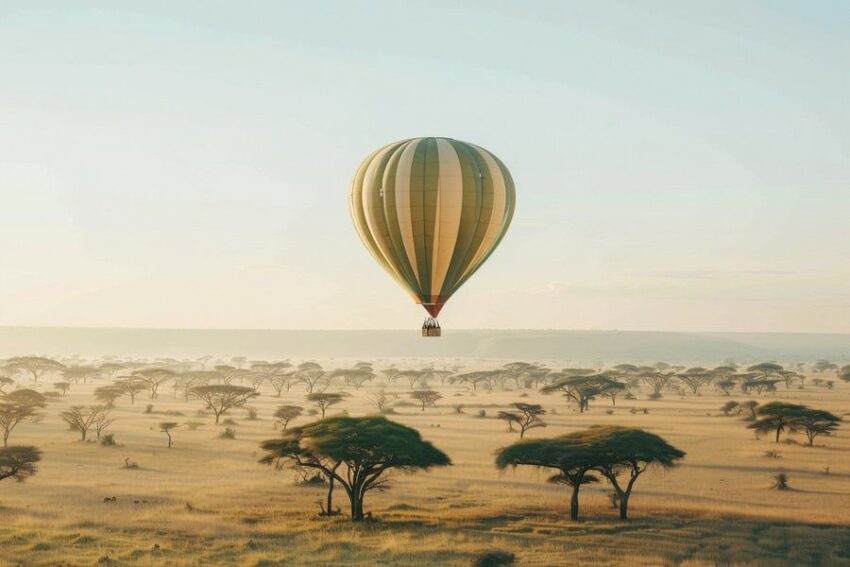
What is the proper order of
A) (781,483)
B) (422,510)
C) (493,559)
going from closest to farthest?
(493,559), (422,510), (781,483)

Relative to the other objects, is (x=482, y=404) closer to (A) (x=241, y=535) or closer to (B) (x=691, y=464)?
(B) (x=691, y=464)

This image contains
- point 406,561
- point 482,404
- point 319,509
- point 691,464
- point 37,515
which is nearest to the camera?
point 406,561

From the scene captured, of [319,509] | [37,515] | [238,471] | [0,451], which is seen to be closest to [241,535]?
[319,509]

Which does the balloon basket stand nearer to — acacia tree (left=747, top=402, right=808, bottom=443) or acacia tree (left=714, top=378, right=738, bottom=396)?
acacia tree (left=747, top=402, right=808, bottom=443)

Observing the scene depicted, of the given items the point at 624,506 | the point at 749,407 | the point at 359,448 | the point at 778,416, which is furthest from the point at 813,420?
the point at 359,448

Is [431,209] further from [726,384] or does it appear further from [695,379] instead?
[695,379]
